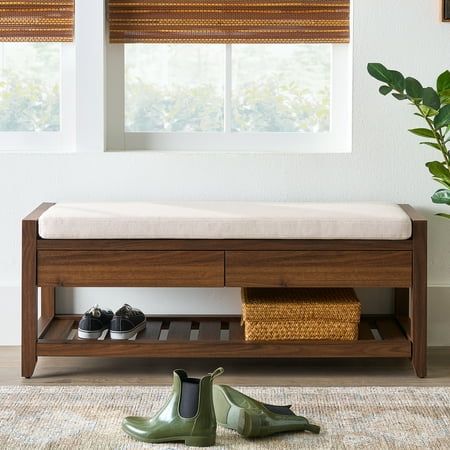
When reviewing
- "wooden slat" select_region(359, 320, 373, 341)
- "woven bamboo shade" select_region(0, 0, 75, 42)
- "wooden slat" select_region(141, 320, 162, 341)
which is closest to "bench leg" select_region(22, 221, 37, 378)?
"wooden slat" select_region(141, 320, 162, 341)

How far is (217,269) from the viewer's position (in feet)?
11.3

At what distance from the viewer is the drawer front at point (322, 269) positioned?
136 inches

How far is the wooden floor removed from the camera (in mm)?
3521

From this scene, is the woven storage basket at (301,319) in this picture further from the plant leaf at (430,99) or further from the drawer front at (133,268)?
the plant leaf at (430,99)

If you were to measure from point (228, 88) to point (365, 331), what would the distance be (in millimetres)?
1129

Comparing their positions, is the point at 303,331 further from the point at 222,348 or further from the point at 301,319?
the point at 222,348

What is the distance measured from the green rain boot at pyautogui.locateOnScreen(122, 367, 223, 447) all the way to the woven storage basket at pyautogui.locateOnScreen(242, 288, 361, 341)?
0.68 meters

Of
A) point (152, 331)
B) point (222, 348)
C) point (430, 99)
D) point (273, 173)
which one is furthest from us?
point (273, 173)

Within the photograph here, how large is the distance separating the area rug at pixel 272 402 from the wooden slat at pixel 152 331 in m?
0.32

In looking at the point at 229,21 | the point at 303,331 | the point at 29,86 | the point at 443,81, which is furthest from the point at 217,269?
the point at 29,86

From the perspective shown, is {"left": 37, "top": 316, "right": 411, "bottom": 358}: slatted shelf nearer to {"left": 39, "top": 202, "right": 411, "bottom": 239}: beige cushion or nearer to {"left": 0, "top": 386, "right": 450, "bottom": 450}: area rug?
{"left": 0, "top": 386, "right": 450, "bottom": 450}: area rug

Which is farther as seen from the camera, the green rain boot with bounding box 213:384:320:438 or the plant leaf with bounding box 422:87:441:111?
the plant leaf with bounding box 422:87:441:111

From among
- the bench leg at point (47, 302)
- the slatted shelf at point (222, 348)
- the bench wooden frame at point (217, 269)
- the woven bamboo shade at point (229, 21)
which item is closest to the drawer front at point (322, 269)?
the bench wooden frame at point (217, 269)

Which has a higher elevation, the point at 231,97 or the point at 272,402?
the point at 231,97
